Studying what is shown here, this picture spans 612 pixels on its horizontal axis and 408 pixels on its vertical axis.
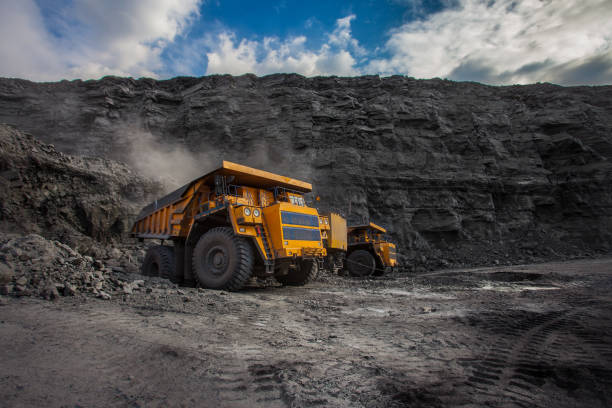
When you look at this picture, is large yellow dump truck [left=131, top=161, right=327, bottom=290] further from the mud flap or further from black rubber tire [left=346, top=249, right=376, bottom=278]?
black rubber tire [left=346, top=249, right=376, bottom=278]

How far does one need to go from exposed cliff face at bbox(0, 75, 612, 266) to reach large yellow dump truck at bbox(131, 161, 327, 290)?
1227 cm

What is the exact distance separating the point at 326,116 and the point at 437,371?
22.2 m

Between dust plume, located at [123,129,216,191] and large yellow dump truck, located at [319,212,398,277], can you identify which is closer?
large yellow dump truck, located at [319,212,398,277]

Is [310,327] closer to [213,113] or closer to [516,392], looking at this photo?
[516,392]

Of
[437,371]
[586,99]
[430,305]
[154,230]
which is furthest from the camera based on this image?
[586,99]

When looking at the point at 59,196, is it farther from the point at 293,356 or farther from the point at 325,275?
the point at 293,356

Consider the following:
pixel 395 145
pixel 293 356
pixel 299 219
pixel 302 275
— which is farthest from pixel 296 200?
pixel 395 145

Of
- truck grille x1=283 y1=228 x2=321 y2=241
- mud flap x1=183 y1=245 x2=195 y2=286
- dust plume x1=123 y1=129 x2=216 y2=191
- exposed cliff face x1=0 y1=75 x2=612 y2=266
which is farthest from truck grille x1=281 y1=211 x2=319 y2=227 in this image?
dust plume x1=123 y1=129 x2=216 y2=191

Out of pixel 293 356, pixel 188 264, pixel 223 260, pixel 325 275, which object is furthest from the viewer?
pixel 325 275

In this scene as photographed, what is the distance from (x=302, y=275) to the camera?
8.28 meters

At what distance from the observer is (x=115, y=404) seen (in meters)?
1.67

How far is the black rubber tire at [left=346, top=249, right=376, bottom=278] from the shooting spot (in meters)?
12.4

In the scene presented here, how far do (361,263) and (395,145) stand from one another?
13070 mm

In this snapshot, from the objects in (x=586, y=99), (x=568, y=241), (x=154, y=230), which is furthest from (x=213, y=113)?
(x=586, y=99)
